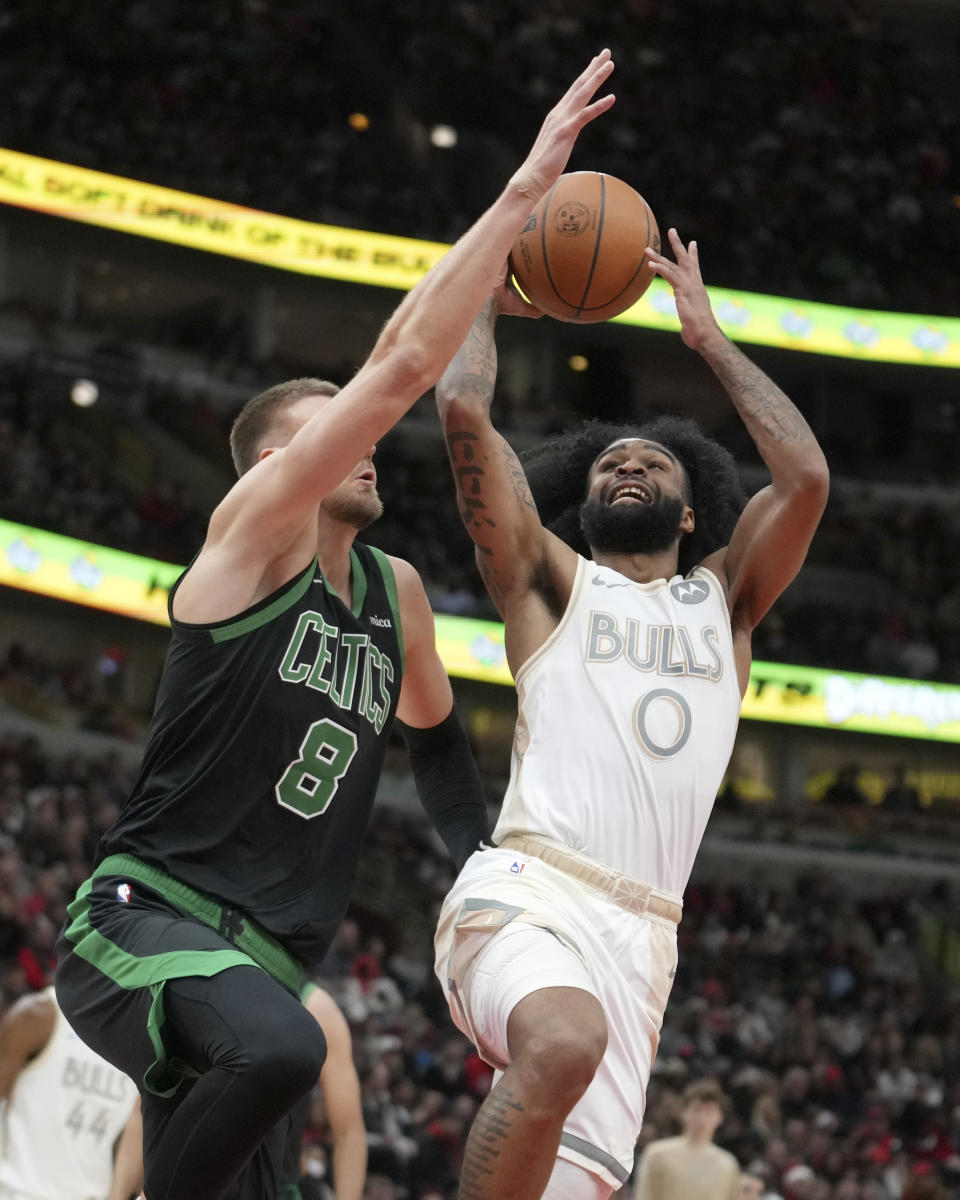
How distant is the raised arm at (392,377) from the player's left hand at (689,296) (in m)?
0.96

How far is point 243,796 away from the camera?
3.59 m

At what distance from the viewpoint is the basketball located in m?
4.65

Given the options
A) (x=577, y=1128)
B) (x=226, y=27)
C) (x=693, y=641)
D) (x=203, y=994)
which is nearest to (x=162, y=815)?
(x=203, y=994)

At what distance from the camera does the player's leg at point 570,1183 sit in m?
3.91

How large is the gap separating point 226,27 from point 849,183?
11.3 meters

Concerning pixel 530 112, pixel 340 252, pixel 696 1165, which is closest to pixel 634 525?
pixel 696 1165

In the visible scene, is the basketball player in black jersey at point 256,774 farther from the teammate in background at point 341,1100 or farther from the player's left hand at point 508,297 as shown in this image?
the teammate in background at point 341,1100

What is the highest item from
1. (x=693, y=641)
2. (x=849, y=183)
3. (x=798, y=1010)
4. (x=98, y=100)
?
(x=849, y=183)

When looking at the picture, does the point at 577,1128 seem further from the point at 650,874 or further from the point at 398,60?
the point at 398,60

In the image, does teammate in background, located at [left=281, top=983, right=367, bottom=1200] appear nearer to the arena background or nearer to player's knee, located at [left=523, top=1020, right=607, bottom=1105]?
player's knee, located at [left=523, top=1020, right=607, bottom=1105]

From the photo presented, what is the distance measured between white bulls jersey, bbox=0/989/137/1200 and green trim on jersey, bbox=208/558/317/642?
324cm

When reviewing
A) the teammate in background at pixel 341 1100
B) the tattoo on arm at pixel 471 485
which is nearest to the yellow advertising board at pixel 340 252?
the teammate in background at pixel 341 1100

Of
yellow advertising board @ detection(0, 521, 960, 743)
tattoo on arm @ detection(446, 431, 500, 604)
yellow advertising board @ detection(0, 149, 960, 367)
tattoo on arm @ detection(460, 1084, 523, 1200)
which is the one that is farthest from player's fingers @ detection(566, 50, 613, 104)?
yellow advertising board @ detection(0, 149, 960, 367)

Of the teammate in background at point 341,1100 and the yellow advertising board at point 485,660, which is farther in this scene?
the yellow advertising board at point 485,660
